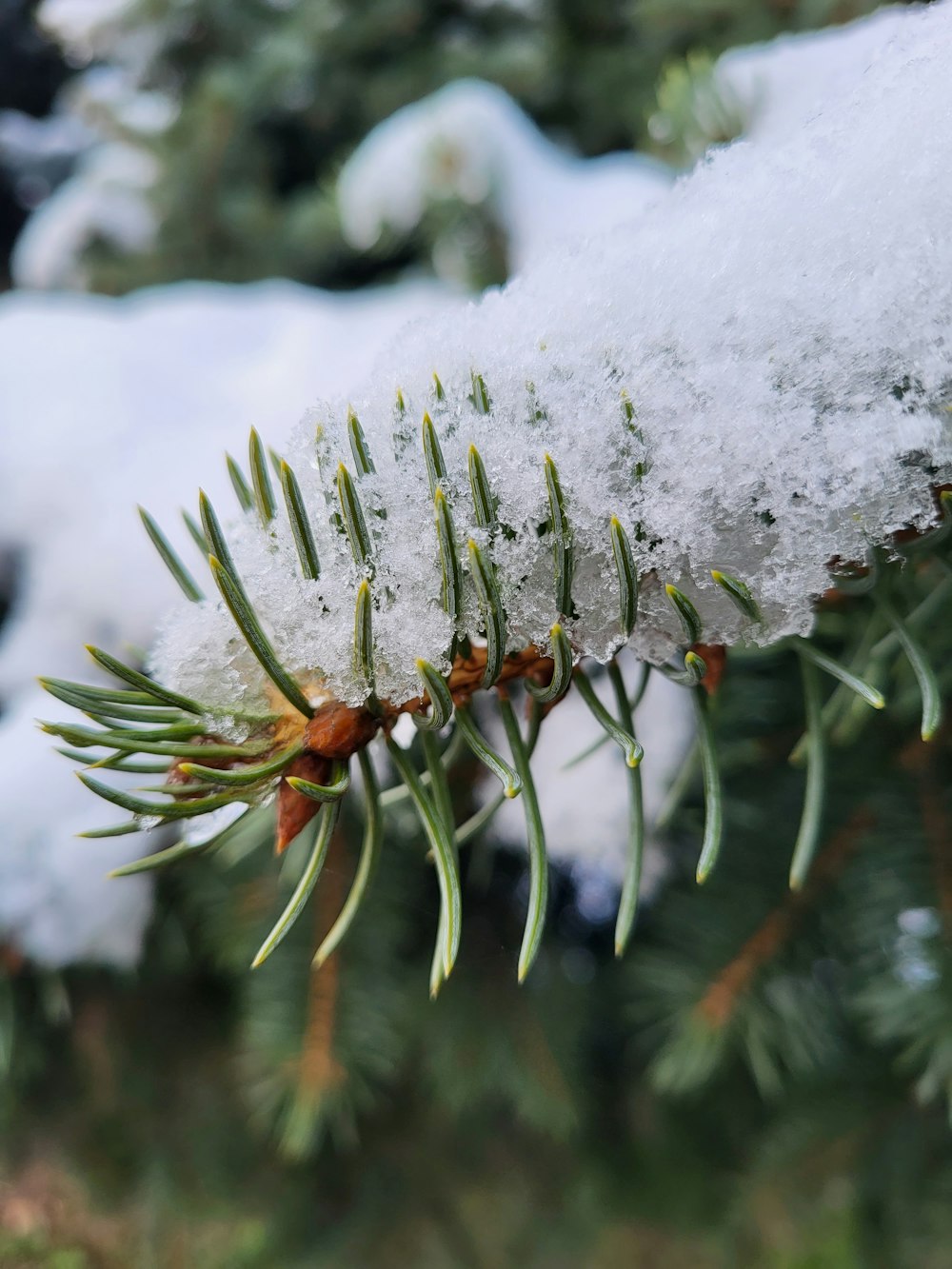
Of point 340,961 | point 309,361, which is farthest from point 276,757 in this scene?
point 309,361

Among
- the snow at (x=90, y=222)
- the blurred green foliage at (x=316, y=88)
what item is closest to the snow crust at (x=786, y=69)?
the blurred green foliage at (x=316, y=88)

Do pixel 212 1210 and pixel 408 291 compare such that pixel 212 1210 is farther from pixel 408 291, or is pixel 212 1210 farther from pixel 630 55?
pixel 630 55

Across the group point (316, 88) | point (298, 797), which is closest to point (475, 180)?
point (316, 88)

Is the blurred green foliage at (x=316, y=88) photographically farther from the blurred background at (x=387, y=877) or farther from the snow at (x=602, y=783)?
the snow at (x=602, y=783)

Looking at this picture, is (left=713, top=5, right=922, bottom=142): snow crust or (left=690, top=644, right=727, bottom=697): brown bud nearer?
(left=690, top=644, right=727, bottom=697): brown bud

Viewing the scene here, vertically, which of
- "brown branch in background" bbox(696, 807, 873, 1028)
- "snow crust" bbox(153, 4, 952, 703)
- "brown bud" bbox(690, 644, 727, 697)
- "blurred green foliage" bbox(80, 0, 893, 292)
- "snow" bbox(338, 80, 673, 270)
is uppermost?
"blurred green foliage" bbox(80, 0, 893, 292)

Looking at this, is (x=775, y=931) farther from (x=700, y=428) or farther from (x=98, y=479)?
(x=98, y=479)

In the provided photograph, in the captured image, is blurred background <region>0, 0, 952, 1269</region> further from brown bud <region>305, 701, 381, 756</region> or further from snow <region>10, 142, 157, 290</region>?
brown bud <region>305, 701, 381, 756</region>

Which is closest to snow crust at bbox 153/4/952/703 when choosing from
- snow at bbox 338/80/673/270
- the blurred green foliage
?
snow at bbox 338/80/673/270
